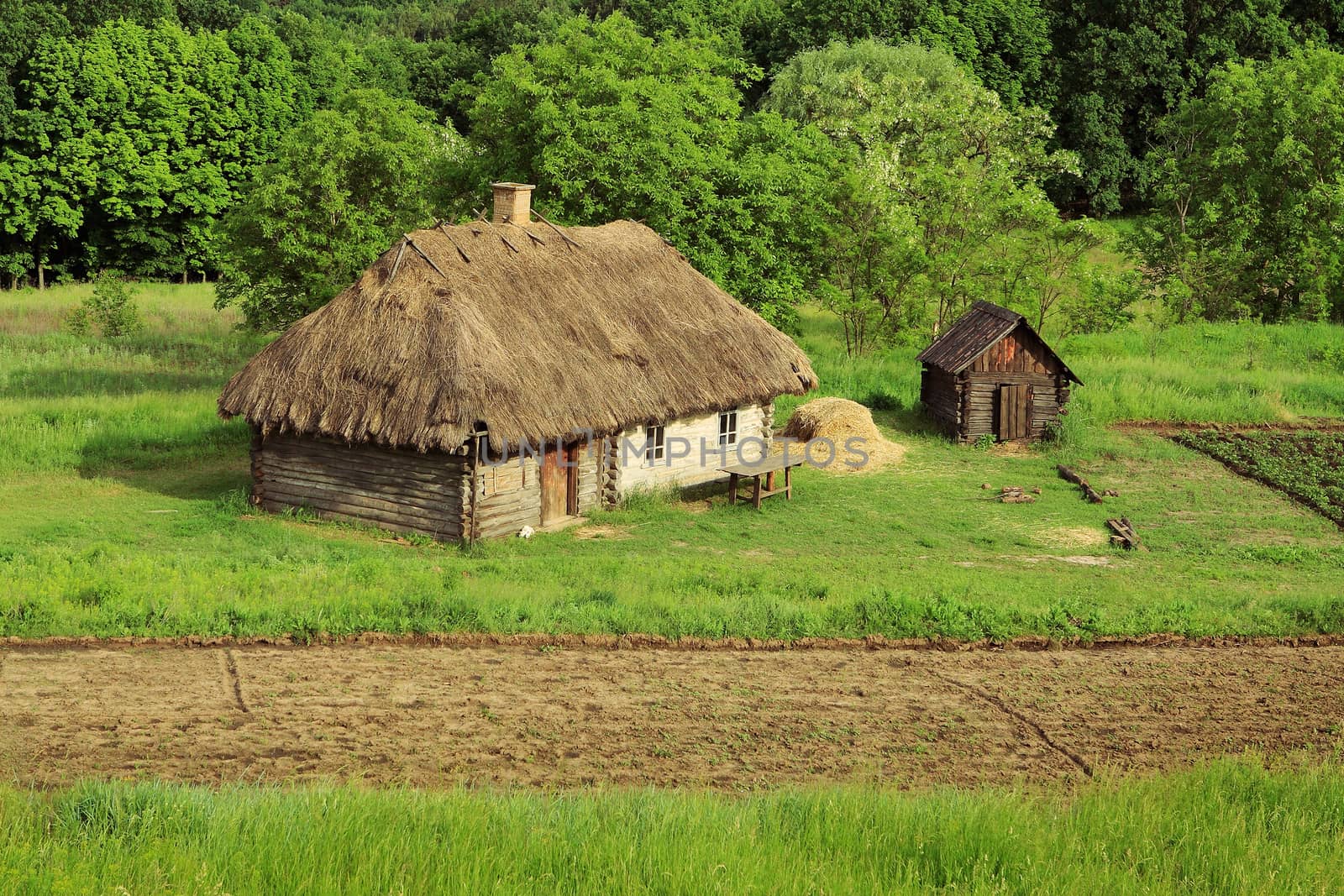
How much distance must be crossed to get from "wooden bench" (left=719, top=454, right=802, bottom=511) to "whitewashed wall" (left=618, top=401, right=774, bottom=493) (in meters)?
0.49

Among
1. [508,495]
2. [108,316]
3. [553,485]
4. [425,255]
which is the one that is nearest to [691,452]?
[553,485]

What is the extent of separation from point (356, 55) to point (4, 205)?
18680 mm

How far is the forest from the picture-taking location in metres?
28.7

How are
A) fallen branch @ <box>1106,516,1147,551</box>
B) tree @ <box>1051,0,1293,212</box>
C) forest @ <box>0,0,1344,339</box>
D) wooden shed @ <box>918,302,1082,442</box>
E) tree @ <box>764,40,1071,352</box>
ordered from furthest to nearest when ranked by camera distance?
tree @ <box>1051,0,1293,212</box> → tree @ <box>764,40,1071,352</box> → forest @ <box>0,0,1344,339</box> → wooden shed @ <box>918,302,1082,442</box> → fallen branch @ <box>1106,516,1147,551</box>

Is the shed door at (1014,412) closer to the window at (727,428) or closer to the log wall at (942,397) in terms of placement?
the log wall at (942,397)

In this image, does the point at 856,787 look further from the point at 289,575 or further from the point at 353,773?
the point at 289,575

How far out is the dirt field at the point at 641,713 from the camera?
11305 mm

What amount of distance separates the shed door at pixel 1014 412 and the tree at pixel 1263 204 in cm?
1472

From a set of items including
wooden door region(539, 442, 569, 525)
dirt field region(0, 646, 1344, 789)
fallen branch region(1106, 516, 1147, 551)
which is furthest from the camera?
wooden door region(539, 442, 569, 525)

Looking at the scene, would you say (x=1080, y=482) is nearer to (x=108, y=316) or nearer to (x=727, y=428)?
(x=727, y=428)

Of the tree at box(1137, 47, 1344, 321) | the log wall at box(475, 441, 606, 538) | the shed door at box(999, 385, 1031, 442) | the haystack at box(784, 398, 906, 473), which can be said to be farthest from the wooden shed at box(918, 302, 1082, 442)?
the tree at box(1137, 47, 1344, 321)

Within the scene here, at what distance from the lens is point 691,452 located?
22.5 m

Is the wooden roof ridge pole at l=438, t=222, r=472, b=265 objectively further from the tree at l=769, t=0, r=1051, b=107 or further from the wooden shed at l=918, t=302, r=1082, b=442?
the tree at l=769, t=0, r=1051, b=107

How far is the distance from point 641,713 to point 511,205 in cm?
1266
